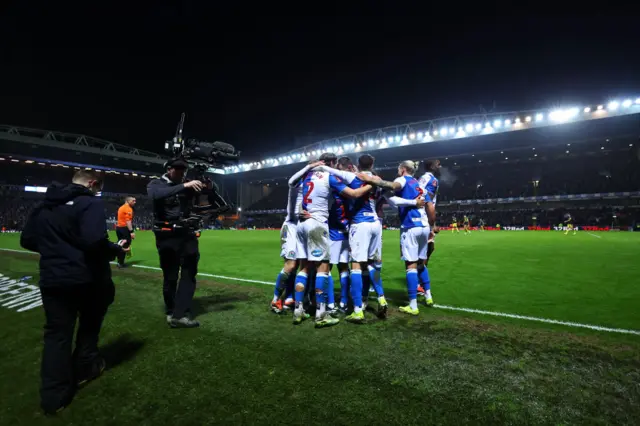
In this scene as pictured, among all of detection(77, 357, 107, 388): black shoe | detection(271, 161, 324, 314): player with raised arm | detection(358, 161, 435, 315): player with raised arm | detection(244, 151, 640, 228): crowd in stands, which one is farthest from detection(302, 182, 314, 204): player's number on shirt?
detection(244, 151, 640, 228): crowd in stands

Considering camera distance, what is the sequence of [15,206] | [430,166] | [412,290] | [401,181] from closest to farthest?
[412,290] < [401,181] < [430,166] < [15,206]

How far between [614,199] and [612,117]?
18080 millimetres

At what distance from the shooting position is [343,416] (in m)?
2.24

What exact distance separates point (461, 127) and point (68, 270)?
39204 millimetres

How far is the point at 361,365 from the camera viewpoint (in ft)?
9.96

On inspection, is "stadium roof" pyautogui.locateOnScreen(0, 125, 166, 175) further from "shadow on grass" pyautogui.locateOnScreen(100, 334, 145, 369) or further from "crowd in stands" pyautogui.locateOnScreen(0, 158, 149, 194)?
"shadow on grass" pyautogui.locateOnScreen(100, 334, 145, 369)

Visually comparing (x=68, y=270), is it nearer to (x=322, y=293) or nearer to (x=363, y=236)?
(x=322, y=293)

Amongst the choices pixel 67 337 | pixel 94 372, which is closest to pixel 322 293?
pixel 94 372

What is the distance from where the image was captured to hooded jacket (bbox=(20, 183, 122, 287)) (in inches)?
104

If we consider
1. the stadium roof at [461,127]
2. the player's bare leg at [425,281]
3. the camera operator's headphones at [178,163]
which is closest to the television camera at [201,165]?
the camera operator's headphones at [178,163]

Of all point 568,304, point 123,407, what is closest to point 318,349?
point 123,407

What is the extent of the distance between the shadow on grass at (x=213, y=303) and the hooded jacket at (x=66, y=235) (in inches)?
91.5

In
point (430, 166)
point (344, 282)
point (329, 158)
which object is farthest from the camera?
point (430, 166)

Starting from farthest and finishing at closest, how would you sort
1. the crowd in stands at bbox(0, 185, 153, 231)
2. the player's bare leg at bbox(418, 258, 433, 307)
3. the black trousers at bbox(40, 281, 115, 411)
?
the crowd in stands at bbox(0, 185, 153, 231) → the player's bare leg at bbox(418, 258, 433, 307) → the black trousers at bbox(40, 281, 115, 411)
